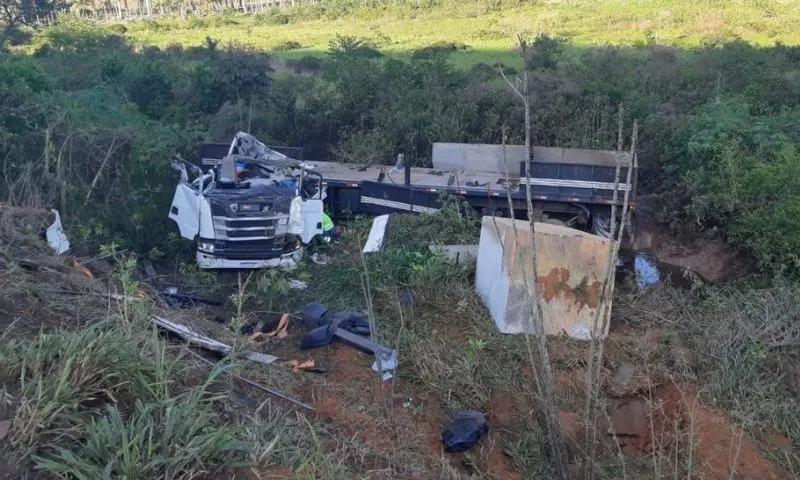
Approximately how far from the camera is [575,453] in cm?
566

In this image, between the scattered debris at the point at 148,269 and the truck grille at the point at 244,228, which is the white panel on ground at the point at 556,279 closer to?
the truck grille at the point at 244,228

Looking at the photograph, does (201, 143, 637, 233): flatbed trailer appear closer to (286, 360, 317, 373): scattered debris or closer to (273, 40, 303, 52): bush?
(286, 360, 317, 373): scattered debris

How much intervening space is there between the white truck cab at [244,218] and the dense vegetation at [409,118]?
49.8 inches

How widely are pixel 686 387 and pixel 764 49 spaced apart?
1435cm

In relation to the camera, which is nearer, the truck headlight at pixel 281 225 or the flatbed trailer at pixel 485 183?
the truck headlight at pixel 281 225

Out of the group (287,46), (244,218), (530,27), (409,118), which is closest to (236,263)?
(244,218)

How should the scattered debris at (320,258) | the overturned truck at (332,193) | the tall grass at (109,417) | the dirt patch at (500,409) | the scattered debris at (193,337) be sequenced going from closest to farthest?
the tall grass at (109,417) → the scattered debris at (193,337) → the dirt patch at (500,409) → the overturned truck at (332,193) → the scattered debris at (320,258)

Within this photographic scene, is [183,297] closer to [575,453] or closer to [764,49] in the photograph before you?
[575,453]

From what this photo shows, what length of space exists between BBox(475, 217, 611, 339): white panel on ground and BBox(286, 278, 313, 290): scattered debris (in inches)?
115

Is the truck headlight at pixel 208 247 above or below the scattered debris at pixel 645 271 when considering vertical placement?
above

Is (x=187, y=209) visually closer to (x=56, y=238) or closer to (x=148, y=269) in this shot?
(x=148, y=269)

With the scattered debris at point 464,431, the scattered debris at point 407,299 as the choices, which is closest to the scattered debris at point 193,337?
the scattered debris at point 464,431

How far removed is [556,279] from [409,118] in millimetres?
8073

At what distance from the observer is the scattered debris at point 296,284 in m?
9.56
